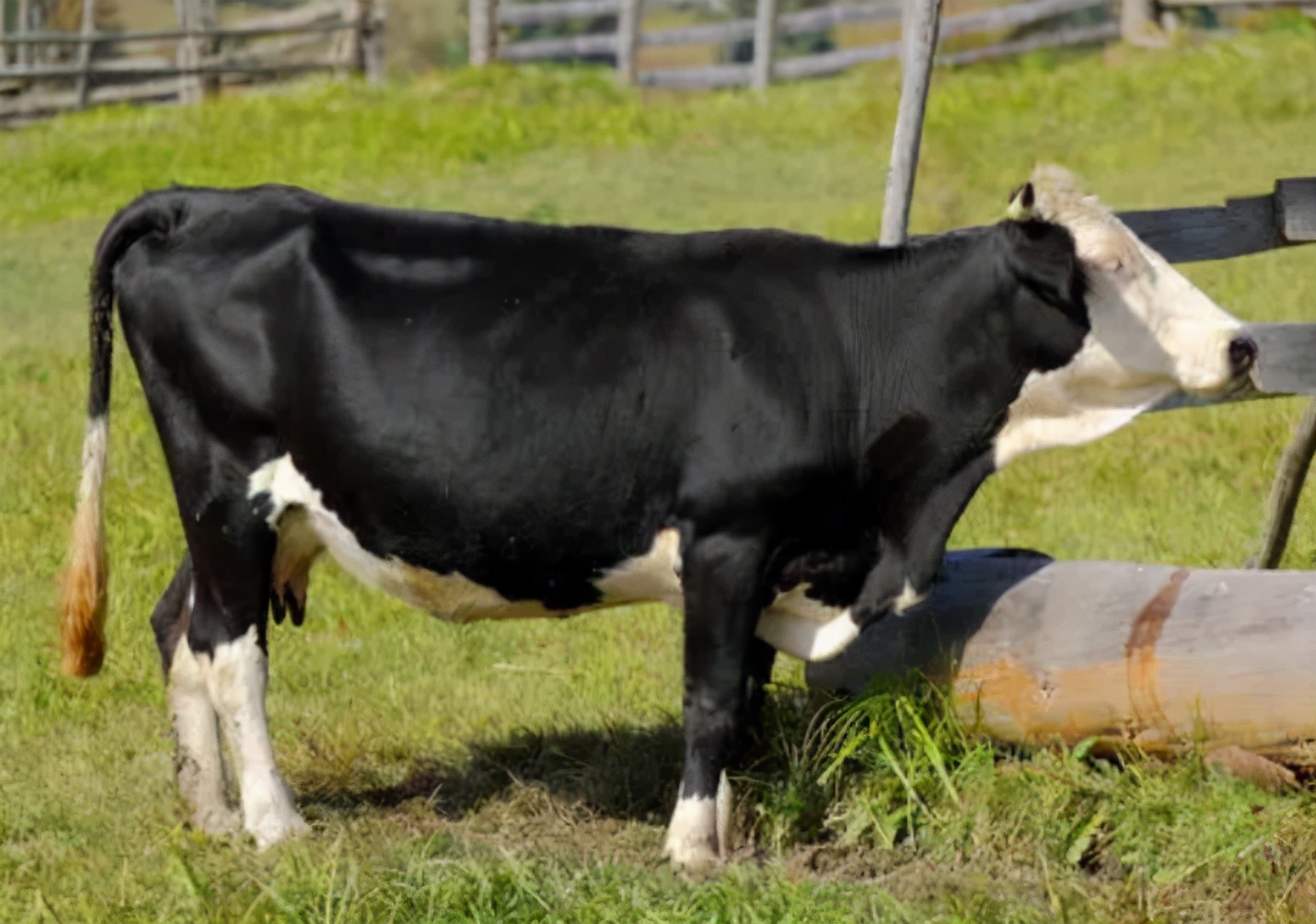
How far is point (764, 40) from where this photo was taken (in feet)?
74.0

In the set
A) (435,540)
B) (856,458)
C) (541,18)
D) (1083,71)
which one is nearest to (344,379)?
(435,540)

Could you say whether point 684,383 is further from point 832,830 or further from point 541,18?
point 541,18

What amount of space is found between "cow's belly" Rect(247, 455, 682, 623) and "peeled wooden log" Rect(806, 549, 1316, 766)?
781mm

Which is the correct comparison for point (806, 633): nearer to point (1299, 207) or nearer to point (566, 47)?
point (1299, 207)

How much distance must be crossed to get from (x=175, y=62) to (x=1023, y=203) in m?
20.1

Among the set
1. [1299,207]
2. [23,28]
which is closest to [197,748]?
[1299,207]

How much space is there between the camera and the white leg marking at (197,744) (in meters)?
6.10

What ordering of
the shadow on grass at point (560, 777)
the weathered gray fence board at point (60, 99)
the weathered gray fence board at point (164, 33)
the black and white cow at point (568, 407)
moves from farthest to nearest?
the weathered gray fence board at point (60, 99) < the weathered gray fence board at point (164, 33) < the shadow on grass at point (560, 777) < the black and white cow at point (568, 407)

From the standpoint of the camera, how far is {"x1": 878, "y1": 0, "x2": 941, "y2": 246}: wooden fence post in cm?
673

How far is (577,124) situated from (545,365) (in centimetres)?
1382

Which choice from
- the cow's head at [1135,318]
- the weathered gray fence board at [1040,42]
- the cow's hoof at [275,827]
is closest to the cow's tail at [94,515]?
the cow's hoof at [275,827]

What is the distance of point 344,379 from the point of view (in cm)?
577

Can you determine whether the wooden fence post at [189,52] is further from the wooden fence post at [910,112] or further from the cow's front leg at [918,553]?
the cow's front leg at [918,553]

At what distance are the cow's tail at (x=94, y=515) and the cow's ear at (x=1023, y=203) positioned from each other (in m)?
2.52
